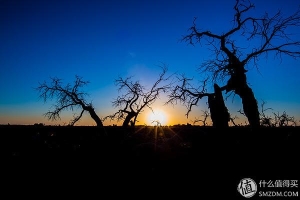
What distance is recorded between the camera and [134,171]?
9438mm

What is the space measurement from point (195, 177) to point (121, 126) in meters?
9.20

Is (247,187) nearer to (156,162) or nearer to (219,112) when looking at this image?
(156,162)

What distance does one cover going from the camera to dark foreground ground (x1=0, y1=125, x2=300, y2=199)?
8.17 m

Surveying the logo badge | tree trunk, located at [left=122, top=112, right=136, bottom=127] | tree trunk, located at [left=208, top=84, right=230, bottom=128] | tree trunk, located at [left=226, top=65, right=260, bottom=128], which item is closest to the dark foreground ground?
the logo badge

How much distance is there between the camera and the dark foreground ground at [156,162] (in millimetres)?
8172

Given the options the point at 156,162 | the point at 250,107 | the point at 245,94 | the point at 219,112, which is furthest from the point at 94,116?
the point at 250,107

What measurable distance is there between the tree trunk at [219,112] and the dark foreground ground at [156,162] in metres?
0.39

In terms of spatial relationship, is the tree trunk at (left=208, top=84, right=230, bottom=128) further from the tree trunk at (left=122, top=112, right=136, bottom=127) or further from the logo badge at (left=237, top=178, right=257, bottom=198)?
the tree trunk at (left=122, top=112, right=136, bottom=127)

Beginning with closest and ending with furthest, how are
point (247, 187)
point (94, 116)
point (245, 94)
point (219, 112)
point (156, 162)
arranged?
1. point (247, 187)
2. point (156, 162)
3. point (219, 112)
4. point (245, 94)
5. point (94, 116)

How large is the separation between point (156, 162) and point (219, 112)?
4061 mm

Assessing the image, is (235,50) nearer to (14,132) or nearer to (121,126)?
(121,126)

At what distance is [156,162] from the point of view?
33.2 feet

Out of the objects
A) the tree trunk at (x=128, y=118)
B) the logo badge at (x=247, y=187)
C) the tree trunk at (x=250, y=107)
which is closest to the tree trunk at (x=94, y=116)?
the tree trunk at (x=128, y=118)

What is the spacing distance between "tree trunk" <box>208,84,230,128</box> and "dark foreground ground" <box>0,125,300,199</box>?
0.39 metres
